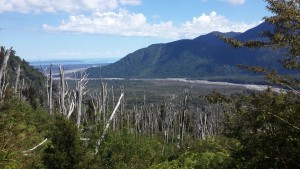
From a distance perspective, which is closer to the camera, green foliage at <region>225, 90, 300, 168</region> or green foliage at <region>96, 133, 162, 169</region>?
green foliage at <region>225, 90, 300, 168</region>

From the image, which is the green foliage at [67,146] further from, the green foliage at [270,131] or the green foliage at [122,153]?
the green foliage at [270,131]

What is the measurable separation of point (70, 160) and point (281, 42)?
29.4ft

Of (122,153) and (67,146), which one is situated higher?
(67,146)

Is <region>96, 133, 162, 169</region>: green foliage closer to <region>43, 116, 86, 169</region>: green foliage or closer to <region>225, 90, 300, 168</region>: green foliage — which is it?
<region>43, 116, 86, 169</region>: green foliage

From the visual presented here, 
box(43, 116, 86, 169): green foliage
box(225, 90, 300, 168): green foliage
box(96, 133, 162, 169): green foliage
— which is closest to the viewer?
box(225, 90, 300, 168): green foliage

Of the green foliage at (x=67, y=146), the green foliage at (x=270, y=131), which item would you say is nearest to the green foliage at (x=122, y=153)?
the green foliage at (x=67, y=146)

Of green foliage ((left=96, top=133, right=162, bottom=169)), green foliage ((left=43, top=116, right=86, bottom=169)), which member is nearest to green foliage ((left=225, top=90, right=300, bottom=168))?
green foliage ((left=43, top=116, right=86, bottom=169))

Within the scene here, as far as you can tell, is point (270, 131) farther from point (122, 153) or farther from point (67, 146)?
point (122, 153)

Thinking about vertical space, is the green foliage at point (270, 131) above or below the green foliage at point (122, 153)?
above

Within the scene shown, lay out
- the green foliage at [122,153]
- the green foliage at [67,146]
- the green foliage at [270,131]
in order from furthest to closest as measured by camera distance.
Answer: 1. the green foliage at [122,153]
2. the green foliage at [67,146]
3. the green foliage at [270,131]

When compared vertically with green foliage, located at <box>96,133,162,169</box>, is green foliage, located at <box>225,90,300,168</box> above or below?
above

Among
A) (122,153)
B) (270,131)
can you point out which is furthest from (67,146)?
(270,131)

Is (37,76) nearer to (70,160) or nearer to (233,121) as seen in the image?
(70,160)

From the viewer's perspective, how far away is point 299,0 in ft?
21.8
